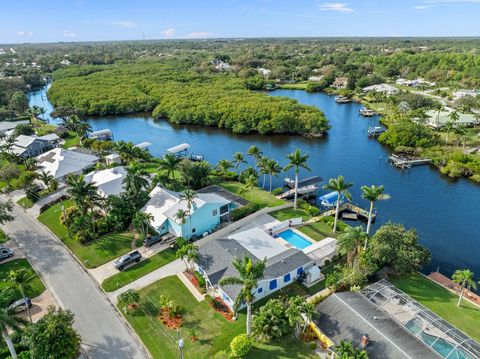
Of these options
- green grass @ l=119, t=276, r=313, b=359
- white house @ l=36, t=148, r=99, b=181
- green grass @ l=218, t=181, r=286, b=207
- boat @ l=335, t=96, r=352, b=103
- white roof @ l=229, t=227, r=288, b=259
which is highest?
boat @ l=335, t=96, r=352, b=103

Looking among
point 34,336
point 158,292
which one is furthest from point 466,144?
point 34,336

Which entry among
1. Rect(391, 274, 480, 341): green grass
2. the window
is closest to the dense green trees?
Rect(391, 274, 480, 341): green grass

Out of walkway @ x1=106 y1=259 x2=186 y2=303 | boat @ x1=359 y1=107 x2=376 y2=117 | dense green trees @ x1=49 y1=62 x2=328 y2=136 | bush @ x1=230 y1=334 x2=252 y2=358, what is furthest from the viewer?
boat @ x1=359 y1=107 x2=376 y2=117

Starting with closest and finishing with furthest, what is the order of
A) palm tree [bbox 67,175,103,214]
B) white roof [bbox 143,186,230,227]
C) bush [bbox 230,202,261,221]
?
1. palm tree [bbox 67,175,103,214]
2. white roof [bbox 143,186,230,227]
3. bush [bbox 230,202,261,221]

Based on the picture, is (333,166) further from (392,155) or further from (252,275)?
(252,275)

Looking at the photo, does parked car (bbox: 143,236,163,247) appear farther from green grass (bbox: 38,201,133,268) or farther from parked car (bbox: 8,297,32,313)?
parked car (bbox: 8,297,32,313)

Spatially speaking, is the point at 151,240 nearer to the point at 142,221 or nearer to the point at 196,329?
the point at 142,221
